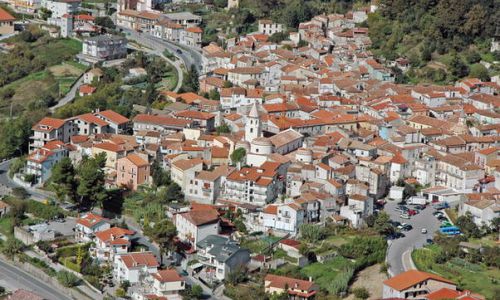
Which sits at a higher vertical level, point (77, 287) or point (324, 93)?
point (324, 93)

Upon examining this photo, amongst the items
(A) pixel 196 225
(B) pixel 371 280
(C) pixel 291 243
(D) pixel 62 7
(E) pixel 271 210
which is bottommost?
(B) pixel 371 280

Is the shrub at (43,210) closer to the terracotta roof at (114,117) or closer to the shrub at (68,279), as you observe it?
the shrub at (68,279)

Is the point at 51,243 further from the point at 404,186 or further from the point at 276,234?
the point at 404,186

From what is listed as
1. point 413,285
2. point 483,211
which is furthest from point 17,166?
point 413,285

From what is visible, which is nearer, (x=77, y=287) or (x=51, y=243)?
(x=77, y=287)

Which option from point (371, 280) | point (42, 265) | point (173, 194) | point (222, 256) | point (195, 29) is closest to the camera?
point (371, 280)

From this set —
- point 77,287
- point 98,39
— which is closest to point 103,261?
point 77,287

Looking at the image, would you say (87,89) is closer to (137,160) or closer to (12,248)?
(137,160)
